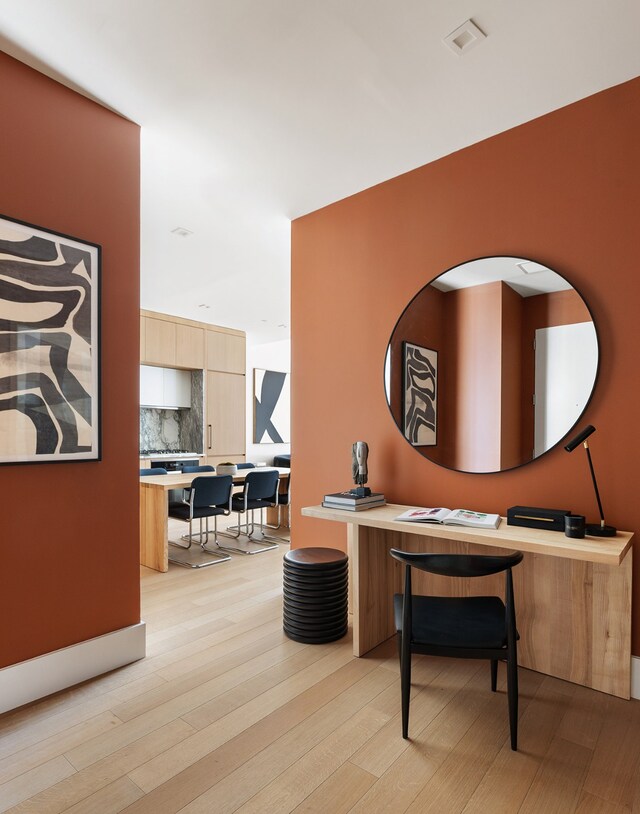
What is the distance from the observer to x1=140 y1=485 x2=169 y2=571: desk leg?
4219 millimetres

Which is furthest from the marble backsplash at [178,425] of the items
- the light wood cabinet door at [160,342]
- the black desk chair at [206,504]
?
the black desk chair at [206,504]

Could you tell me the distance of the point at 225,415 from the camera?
807 centimetres

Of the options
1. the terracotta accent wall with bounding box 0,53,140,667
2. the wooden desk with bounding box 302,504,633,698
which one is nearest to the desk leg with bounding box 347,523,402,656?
the wooden desk with bounding box 302,504,633,698

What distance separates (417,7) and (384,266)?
4.63 ft

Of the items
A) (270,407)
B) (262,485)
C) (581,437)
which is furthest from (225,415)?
(581,437)

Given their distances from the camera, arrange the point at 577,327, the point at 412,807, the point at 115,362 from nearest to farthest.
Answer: the point at 412,807, the point at 577,327, the point at 115,362

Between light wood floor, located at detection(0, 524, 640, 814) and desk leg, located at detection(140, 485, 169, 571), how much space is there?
1652mm

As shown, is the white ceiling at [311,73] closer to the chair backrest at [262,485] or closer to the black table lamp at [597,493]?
the black table lamp at [597,493]

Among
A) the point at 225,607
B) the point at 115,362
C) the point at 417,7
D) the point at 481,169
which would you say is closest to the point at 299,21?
the point at 417,7

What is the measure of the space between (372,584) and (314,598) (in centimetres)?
33

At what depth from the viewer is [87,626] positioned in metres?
2.41

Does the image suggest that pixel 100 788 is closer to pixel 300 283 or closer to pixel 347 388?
pixel 347 388

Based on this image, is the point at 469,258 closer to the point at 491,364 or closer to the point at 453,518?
the point at 491,364

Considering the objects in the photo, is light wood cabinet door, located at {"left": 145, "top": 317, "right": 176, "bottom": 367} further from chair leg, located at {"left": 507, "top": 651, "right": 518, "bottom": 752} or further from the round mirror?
chair leg, located at {"left": 507, "top": 651, "right": 518, "bottom": 752}
